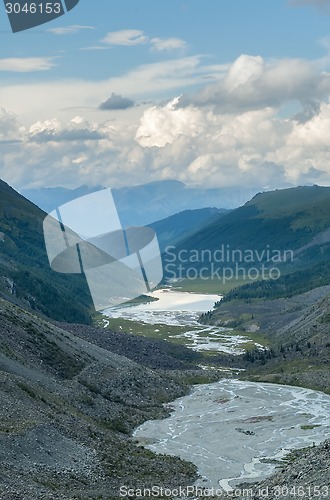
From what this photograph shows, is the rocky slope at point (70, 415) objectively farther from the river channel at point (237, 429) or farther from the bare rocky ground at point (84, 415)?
the river channel at point (237, 429)

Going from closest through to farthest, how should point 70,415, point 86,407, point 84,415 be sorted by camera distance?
point 70,415 < point 84,415 < point 86,407

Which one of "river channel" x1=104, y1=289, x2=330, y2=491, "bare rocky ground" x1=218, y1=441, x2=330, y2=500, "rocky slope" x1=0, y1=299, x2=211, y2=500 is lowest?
"river channel" x1=104, y1=289, x2=330, y2=491

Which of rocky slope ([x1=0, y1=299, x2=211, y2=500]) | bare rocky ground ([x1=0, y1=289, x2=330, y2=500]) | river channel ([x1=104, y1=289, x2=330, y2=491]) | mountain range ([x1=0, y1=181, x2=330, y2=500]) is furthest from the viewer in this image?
river channel ([x1=104, y1=289, x2=330, y2=491])

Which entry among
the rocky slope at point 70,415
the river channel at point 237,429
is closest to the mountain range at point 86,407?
the rocky slope at point 70,415

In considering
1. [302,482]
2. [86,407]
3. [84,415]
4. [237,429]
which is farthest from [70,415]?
[302,482]

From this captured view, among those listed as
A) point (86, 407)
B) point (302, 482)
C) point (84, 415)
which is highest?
point (302, 482)

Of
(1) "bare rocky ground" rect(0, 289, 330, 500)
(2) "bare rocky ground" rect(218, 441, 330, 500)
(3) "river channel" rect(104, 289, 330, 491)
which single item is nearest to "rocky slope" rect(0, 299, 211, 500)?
(1) "bare rocky ground" rect(0, 289, 330, 500)

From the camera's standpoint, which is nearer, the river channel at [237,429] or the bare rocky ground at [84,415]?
the bare rocky ground at [84,415]

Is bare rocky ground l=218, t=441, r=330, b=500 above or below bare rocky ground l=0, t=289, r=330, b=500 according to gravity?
above

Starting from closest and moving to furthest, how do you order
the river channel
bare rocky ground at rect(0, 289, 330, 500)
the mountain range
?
1. bare rocky ground at rect(0, 289, 330, 500)
2. the mountain range
3. the river channel

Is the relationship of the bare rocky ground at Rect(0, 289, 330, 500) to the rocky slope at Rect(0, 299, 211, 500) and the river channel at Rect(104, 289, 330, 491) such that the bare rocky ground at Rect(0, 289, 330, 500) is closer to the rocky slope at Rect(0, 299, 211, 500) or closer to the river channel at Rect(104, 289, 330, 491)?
the rocky slope at Rect(0, 299, 211, 500)

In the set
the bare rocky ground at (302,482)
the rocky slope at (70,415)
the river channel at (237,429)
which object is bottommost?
the river channel at (237,429)

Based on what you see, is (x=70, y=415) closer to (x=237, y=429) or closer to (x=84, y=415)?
(x=84, y=415)
